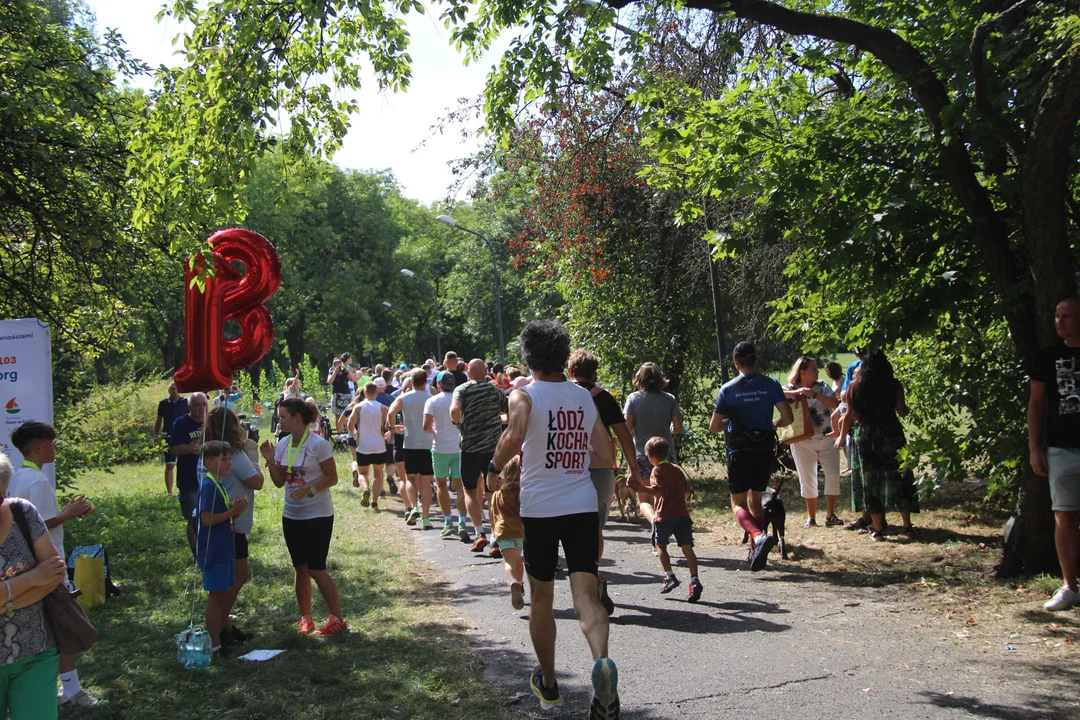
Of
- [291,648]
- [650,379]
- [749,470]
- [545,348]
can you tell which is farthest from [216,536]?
[749,470]

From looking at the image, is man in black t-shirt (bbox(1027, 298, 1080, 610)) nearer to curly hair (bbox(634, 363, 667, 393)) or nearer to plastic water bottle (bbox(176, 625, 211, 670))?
curly hair (bbox(634, 363, 667, 393))

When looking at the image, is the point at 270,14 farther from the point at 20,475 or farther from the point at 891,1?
the point at 891,1

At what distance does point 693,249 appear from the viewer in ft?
45.9

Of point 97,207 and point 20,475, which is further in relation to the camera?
point 97,207

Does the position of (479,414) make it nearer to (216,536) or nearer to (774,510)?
(774,510)

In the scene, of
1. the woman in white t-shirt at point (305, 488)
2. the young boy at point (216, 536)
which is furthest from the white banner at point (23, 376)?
the woman in white t-shirt at point (305, 488)

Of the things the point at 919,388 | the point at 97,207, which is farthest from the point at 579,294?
the point at 97,207

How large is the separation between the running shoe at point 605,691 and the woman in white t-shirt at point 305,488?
3.03 metres

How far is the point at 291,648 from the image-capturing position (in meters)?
6.90

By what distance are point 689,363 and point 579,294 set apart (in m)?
1.98

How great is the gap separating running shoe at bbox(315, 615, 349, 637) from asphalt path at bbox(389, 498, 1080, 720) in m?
0.97

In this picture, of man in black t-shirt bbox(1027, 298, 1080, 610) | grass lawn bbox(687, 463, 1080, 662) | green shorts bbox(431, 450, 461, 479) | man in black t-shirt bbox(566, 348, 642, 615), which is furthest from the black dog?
green shorts bbox(431, 450, 461, 479)

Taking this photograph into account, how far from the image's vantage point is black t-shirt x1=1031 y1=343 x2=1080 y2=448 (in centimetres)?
621

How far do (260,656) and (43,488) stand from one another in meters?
1.94
